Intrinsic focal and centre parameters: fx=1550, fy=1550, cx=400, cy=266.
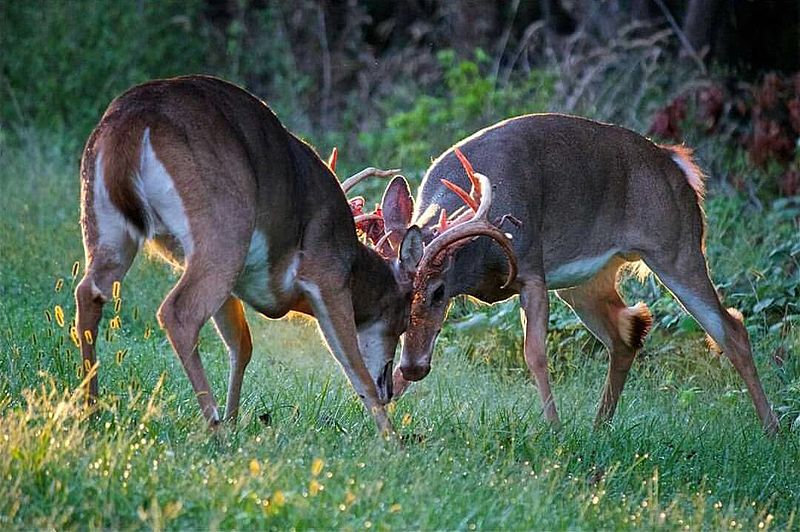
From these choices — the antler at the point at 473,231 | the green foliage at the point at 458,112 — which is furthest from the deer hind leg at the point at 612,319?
the green foliage at the point at 458,112

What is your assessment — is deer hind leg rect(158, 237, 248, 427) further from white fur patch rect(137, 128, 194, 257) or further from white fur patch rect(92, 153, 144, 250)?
white fur patch rect(92, 153, 144, 250)

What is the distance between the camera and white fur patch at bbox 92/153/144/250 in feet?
19.6

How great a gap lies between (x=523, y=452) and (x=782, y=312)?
383cm

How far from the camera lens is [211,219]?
5934 millimetres

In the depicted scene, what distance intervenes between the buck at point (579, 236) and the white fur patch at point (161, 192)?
2.00 m

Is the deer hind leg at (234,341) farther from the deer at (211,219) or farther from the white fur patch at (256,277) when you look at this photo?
the white fur patch at (256,277)

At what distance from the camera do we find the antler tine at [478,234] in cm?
728

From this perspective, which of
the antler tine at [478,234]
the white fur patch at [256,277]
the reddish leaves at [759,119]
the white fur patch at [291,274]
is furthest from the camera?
the reddish leaves at [759,119]

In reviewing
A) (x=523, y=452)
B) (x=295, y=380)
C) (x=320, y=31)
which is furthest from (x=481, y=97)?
(x=523, y=452)

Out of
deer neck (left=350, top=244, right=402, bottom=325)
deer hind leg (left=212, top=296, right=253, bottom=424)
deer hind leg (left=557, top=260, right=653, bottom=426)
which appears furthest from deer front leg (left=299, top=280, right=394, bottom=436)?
deer hind leg (left=557, top=260, right=653, bottom=426)

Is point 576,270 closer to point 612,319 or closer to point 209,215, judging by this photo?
point 612,319

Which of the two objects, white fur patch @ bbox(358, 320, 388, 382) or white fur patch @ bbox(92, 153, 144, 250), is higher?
white fur patch @ bbox(92, 153, 144, 250)

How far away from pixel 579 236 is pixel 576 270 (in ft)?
0.64

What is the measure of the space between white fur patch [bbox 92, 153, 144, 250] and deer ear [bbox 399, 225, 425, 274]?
170 cm
